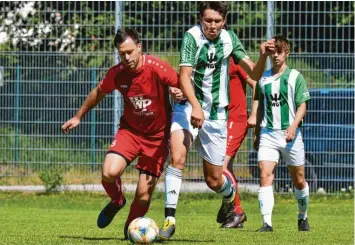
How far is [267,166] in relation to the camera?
11.2 metres

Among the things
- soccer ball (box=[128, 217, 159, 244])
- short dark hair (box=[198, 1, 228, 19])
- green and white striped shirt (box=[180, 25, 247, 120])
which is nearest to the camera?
soccer ball (box=[128, 217, 159, 244])

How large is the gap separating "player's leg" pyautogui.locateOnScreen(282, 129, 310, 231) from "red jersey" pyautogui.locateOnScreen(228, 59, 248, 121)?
1394 mm

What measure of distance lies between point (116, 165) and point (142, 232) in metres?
1.04

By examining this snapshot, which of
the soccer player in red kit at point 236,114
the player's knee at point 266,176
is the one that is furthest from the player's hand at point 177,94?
the soccer player in red kit at point 236,114

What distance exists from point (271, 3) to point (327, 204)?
11.7 ft

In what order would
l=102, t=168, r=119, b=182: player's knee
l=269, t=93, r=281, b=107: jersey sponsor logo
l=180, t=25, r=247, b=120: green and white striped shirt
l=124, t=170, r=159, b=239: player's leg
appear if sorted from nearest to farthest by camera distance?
l=102, t=168, r=119, b=182: player's knee, l=180, t=25, r=247, b=120: green and white striped shirt, l=124, t=170, r=159, b=239: player's leg, l=269, t=93, r=281, b=107: jersey sponsor logo

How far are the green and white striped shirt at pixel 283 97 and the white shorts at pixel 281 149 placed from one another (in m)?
0.11

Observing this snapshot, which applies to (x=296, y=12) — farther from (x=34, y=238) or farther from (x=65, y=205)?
(x=34, y=238)

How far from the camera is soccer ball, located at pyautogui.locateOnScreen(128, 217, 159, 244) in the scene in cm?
872

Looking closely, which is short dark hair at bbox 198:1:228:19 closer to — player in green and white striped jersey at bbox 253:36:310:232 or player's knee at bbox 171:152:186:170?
player's knee at bbox 171:152:186:170

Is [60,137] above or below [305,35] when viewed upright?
below

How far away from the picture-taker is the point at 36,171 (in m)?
17.6

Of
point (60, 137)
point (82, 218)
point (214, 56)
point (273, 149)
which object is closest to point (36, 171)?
point (60, 137)

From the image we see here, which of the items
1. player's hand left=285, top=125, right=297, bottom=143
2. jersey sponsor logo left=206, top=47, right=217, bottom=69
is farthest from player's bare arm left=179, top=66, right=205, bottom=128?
player's hand left=285, top=125, right=297, bottom=143
